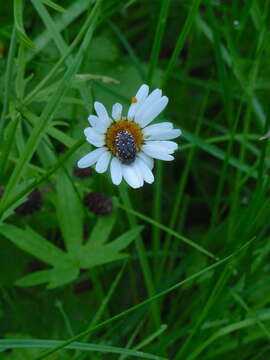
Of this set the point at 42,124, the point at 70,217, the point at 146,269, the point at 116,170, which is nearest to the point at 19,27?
the point at 42,124

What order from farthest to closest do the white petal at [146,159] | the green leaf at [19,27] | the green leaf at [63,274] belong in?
the green leaf at [63,274] → the white petal at [146,159] → the green leaf at [19,27]

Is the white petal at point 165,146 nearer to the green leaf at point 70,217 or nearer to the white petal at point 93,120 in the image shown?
the white petal at point 93,120

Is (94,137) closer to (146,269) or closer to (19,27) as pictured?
(19,27)

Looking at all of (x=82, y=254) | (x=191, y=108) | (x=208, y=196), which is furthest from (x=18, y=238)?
(x=191, y=108)

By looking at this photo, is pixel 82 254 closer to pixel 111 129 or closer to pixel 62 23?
pixel 111 129

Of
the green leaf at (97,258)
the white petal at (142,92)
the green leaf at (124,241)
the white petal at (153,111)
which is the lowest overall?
the green leaf at (97,258)

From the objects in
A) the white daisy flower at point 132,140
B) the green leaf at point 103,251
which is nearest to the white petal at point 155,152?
the white daisy flower at point 132,140
